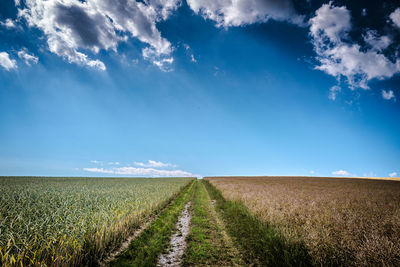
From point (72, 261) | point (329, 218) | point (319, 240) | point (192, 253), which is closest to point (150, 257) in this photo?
point (192, 253)

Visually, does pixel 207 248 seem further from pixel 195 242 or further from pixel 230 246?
pixel 230 246

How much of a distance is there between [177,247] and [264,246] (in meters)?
3.54

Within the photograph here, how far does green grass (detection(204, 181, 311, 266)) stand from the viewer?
Answer: 5.32 m

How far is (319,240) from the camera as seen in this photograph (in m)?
5.33

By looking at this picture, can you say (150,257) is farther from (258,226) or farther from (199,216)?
(199,216)

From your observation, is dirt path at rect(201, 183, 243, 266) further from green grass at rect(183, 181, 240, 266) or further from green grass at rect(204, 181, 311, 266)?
green grass at rect(204, 181, 311, 266)

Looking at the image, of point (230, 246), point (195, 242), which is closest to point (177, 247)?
point (195, 242)

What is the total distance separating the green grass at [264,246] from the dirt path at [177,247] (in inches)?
94.6

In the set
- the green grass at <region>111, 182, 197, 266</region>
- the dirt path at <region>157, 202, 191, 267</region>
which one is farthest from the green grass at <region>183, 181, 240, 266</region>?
the green grass at <region>111, 182, 197, 266</region>

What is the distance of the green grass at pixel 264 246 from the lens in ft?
17.5

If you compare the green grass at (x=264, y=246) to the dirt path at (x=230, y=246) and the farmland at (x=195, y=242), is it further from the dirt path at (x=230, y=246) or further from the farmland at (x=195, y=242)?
the dirt path at (x=230, y=246)

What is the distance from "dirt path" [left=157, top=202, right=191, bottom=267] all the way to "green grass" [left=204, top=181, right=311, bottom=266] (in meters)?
2.40

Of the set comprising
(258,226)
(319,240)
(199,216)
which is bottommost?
(199,216)

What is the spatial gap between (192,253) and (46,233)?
4971 mm
